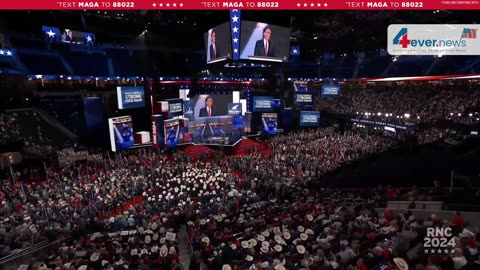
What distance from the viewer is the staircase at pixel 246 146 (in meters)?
33.6

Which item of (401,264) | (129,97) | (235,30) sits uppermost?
(235,30)

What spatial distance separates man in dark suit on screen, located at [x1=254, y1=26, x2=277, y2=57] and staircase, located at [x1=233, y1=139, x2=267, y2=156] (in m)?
11.2

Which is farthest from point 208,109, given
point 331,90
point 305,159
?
point 305,159

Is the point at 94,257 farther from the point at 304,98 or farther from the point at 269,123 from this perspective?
the point at 304,98

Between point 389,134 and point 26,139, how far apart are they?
114 ft

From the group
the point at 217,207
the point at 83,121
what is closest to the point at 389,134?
the point at 217,207

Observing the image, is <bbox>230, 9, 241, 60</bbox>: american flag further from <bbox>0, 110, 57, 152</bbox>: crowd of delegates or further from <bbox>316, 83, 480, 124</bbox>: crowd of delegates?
<bbox>316, 83, 480, 124</bbox>: crowd of delegates

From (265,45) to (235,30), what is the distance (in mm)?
2997

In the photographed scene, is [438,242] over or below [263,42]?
below

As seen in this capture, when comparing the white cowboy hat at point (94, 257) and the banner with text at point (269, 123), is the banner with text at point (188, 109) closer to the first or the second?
the banner with text at point (269, 123)

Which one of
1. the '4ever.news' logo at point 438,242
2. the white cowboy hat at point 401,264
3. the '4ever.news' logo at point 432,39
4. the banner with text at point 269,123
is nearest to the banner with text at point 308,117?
the banner with text at point 269,123

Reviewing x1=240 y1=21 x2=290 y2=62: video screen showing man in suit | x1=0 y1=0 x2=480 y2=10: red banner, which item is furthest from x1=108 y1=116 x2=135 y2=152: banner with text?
x1=0 y1=0 x2=480 y2=10: red banner

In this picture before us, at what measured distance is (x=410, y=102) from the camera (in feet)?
123

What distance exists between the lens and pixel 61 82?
32.2m
